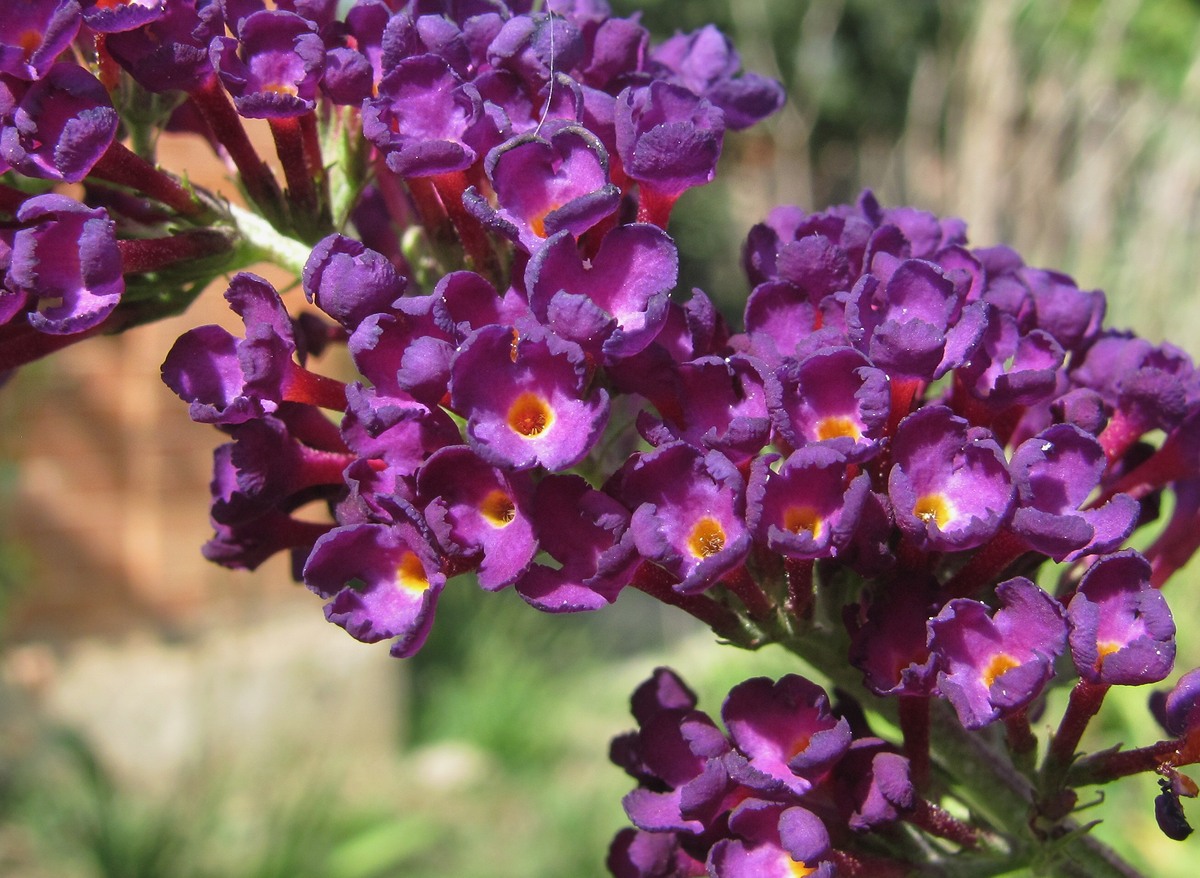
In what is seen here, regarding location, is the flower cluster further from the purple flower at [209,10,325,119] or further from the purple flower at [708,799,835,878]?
the purple flower at [209,10,325,119]

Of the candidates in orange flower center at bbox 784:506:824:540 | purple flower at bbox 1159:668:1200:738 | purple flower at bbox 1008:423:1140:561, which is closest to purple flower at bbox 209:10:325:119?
orange flower center at bbox 784:506:824:540

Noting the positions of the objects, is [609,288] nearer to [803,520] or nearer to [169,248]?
[803,520]

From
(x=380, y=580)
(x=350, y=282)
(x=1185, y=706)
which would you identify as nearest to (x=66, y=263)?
(x=350, y=282)

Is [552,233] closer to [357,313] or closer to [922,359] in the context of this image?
[357,313]

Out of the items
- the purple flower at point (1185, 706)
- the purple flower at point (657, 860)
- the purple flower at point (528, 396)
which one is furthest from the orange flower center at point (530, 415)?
the purple flower at point (1185, 706)

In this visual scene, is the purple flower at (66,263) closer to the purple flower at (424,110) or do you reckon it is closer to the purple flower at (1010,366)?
the purple flower at (424,110)

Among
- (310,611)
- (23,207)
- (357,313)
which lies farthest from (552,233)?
(310,611)

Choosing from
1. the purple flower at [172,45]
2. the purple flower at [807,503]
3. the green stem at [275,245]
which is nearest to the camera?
the purple flower at [807,503]
